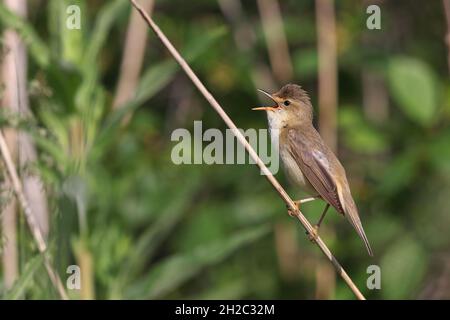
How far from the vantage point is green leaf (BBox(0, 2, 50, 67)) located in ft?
10.4

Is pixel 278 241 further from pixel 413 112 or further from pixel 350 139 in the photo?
pixel 413 112

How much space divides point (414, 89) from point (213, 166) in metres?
1.49

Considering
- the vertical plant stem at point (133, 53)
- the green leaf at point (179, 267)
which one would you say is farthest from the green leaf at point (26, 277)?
the vertical plant stem at point (133, 53)

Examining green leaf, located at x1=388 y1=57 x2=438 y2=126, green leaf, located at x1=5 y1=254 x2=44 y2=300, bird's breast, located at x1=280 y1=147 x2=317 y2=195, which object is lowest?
green leaf, located at x1=5 y1=254 x2=44 y2=300

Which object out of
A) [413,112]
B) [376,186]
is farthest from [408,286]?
[413,112]

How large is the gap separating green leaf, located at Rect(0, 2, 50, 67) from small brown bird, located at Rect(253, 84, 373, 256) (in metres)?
0.96

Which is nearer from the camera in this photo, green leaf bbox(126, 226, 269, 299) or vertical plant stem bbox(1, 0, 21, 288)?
green leaf bbox(126, 226, 269, 299)

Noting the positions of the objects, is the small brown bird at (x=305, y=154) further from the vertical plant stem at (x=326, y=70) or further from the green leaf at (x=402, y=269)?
the green leaf at (x=402, y=269)

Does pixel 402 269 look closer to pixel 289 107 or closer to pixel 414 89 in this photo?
pixel 414 89

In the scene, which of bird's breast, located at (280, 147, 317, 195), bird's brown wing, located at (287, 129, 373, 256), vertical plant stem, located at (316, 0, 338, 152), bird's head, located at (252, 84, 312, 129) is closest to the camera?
bird's brown wing, located at (287, 129, 373, 256)

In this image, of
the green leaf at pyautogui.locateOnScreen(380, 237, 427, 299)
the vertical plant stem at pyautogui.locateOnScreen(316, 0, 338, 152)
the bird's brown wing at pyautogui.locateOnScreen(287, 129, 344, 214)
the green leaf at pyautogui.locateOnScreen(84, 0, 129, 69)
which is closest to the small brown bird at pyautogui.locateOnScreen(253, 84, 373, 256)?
the bird's brown wing at pyautogui.locateOnScreen(287, 129, 344, 214)

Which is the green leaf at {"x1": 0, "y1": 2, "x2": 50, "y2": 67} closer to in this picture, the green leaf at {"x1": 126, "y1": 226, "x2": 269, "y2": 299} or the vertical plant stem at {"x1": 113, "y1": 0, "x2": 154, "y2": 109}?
the green leaf at {"x1": 126, "y1": 226, "x2": 269, "y2": 299}

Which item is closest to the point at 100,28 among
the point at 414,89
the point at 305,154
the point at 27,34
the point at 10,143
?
the point at 27,34

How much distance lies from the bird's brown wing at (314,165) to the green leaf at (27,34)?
1.18m
